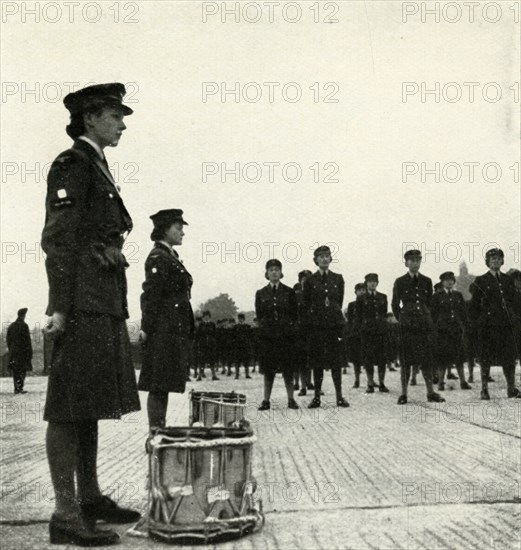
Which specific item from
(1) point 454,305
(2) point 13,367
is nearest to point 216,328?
(2) point 13,367

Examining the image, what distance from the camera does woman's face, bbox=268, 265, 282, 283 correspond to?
9.57 meters

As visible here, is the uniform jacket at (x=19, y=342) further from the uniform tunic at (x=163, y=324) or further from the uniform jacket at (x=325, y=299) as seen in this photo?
the uniform tunic at (x=163, y=324)

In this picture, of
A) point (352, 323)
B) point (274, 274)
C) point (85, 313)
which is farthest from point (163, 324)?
point (352, 323)

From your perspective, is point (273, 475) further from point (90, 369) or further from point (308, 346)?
point (308, 346)

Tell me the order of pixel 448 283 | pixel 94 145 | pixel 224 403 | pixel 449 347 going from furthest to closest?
1. pixel 448 283
2. pixel 449 347
3. pixel 224 403
4. pixel 94 145

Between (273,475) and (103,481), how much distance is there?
3.38 feet

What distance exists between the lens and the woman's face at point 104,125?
351cm

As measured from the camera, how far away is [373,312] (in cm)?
1308

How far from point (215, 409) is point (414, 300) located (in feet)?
16.9

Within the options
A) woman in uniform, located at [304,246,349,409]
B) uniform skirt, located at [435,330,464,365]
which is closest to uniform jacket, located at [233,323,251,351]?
uniform skirt, located at [435,330,464,365]

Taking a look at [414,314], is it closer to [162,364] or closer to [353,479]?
[162,364]

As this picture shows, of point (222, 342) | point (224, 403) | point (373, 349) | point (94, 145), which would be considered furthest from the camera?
point (222, 342)

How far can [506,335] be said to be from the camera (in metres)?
10.0

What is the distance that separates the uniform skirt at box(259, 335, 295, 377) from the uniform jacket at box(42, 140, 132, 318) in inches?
234
